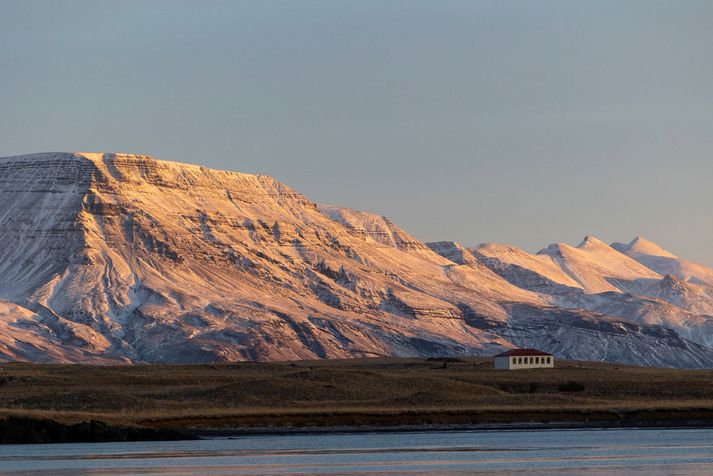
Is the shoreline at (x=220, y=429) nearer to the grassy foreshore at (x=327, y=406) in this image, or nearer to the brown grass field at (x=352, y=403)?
the grassy foreshore at (x=327, y=406)

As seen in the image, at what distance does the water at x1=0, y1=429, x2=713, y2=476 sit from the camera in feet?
254

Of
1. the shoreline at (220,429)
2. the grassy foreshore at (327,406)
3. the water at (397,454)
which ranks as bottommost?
the water at (397,454)

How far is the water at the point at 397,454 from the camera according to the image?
77.6m

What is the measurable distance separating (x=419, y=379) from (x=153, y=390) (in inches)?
966

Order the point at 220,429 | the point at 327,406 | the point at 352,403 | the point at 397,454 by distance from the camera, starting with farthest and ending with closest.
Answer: the point at 352,403, the point at 327,406, the point at 220,429, the point at 397,454

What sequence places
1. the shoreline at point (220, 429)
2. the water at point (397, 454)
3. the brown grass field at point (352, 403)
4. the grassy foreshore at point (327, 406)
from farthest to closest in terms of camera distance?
1. the brown grass field at point (352, 403)
2. the grassy foreshore at point (327, 406)
3. the shoreline at point (220, 429)
4. the water at point (397, 454)

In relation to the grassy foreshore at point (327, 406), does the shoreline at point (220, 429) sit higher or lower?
lower

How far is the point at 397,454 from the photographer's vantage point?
285 feet

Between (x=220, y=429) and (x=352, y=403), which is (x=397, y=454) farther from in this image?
(x=352, y=403)

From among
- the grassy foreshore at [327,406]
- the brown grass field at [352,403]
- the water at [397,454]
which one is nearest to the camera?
the water at [397,454]

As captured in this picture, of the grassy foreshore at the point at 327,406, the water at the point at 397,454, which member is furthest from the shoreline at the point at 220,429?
the water at the point at 397,454

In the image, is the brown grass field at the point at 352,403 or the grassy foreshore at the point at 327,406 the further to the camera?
the brown grass field at the point at 352,403

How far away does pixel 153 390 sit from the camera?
141 m

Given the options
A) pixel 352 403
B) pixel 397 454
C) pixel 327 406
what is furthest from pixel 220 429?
pixel 397 454
